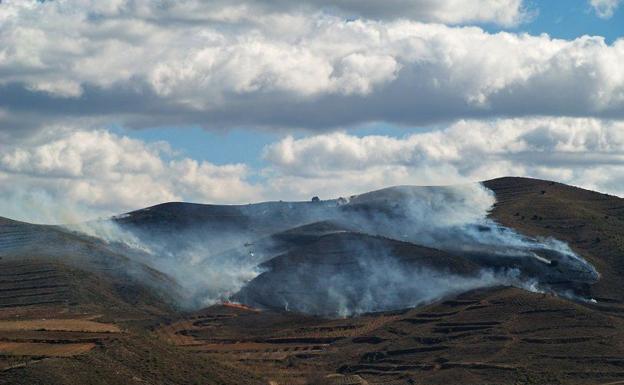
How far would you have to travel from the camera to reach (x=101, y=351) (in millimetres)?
161250

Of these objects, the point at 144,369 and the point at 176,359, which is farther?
the point at 176,359

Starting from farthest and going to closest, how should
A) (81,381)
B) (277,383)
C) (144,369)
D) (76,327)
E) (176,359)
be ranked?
(277,383)
(76,327)
(176,359)
(144,369)
(81,381)

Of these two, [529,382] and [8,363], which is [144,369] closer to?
[8,363]

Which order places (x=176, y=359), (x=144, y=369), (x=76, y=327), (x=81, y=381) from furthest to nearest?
(x=76, y=327), (x=176, y=359), (x=144, y=369), (x=81, y=381)

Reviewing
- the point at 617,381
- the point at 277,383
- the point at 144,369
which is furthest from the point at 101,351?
the point at 617,381

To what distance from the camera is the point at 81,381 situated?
147000 millimetres

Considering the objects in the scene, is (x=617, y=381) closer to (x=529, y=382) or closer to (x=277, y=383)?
(x=529, y=382)

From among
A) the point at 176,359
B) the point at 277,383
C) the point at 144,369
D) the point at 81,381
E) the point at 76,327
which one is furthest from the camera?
the point at 277,383

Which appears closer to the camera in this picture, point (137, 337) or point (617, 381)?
point (137, 337)

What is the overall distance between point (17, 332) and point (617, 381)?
108710 millimetres

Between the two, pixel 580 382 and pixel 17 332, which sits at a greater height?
pixel 17 332

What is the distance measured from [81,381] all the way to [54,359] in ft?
22.9

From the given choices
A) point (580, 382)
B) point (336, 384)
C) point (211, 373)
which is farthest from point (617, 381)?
point (211, 373)

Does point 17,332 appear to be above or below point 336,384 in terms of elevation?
above
